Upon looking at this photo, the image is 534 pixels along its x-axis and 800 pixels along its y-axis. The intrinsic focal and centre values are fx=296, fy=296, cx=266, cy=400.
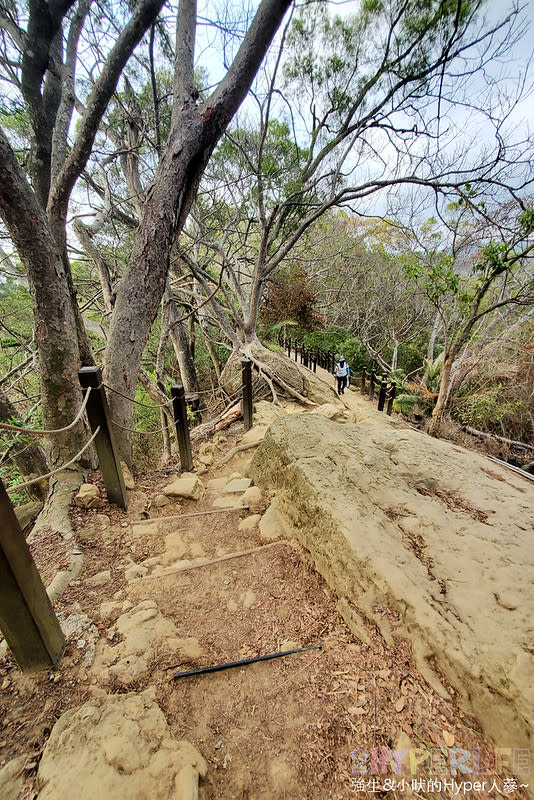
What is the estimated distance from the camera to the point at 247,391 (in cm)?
466

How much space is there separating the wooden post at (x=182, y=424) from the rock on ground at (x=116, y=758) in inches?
93.9

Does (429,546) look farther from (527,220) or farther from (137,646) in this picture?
(527,220)

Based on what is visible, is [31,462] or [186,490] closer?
[186,490]

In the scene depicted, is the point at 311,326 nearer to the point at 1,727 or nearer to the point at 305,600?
the point at 305,600

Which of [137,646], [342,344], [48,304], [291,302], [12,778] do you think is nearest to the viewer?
[12,778]

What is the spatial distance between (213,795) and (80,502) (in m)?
2.19

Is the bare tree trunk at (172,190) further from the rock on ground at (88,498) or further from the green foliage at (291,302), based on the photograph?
the green foliage at (291,302)

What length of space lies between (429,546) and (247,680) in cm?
123

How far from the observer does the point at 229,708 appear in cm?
131

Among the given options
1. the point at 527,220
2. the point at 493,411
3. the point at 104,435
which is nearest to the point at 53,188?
the point at 104,435

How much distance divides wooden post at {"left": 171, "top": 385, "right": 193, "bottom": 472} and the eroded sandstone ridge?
105 centimetres

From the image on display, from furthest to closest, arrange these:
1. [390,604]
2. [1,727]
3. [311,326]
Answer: [311,326] → [390,604] → [1,727]

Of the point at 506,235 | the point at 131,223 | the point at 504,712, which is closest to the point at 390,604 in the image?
the point at 504,712

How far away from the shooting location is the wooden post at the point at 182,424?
10.7ft
